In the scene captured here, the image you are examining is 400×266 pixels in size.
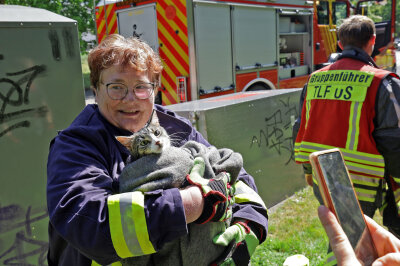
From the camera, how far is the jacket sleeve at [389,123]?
8.24ft

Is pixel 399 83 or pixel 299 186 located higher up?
pixel 399 83

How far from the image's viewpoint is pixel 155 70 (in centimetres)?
171

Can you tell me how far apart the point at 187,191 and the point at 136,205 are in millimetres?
194

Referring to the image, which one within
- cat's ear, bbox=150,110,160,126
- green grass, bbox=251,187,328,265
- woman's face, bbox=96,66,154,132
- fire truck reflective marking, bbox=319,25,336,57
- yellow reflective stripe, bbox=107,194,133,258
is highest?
fire truck reflective marking, bbox=319,25,336,57

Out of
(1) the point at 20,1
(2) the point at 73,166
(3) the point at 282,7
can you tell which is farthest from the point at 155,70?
(1) the point at 20,1

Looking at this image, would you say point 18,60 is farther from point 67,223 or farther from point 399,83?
point 399,83

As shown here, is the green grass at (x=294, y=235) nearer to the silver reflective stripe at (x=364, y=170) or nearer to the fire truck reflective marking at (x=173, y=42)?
the silver reflective stripe at (x=364, y=170)

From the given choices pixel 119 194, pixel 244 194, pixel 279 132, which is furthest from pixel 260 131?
pixel 119 194

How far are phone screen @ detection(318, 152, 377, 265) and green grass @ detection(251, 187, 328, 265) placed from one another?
7.55ft

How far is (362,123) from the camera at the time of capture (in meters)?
2.62

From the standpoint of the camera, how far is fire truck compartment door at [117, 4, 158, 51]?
6709mm

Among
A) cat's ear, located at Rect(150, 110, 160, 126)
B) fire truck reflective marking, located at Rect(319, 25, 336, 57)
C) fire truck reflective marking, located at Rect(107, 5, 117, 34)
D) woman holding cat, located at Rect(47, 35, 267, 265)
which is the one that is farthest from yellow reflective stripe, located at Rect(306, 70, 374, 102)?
fire truck reflective marking, located at Rect(319, 25, 336, 57)

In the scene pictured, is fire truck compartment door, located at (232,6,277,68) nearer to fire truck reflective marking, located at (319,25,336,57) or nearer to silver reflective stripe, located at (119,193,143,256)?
fire truck reflective marking, located at (319,25,336,57)

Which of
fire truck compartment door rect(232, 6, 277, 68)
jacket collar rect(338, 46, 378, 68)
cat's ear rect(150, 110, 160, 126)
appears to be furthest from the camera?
fire truck compartment door rect(232, 6, 277, 68)
